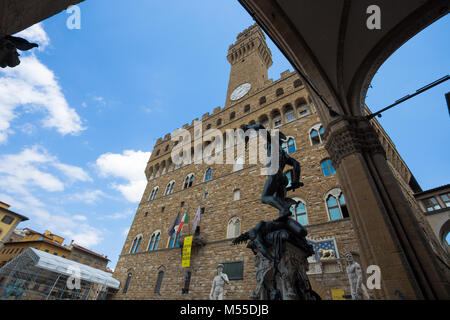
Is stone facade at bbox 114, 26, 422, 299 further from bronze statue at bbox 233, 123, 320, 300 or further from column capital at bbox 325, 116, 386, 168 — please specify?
bronze statue at bbox 233, 123, 320, 300

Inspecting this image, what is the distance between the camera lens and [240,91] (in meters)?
20.9

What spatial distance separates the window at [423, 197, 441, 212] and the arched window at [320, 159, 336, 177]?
31.3ft

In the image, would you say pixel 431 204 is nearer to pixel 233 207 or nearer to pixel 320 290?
pixel 320 290

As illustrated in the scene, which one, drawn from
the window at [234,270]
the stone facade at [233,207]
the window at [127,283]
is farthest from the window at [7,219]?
the window at [234,270]

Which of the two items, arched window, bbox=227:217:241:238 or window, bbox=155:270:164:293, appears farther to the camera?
window, bbox=155:270:164:293

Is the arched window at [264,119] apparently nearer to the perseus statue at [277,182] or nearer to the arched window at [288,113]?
the arched window at [288,113]

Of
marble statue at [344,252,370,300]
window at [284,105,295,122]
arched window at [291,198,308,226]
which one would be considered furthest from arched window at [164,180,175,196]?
marble statue at [344,252,370,300]

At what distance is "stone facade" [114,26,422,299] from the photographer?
9.52 m

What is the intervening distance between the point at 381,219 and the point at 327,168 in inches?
293

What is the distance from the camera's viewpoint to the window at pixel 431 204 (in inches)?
561

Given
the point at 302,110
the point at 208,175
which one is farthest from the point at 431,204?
the point at 208,175

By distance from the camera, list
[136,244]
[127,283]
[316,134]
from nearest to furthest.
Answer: [316,134] → [127,283] → [136,244]
